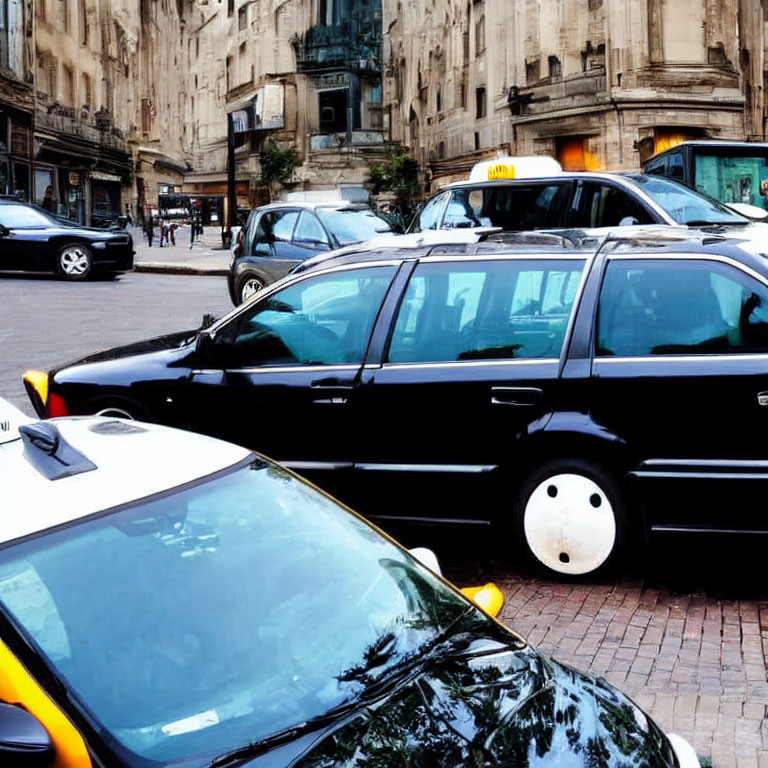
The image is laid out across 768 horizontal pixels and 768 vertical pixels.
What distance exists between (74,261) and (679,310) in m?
19.6

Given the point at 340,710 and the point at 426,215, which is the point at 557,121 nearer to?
the point at 426,215

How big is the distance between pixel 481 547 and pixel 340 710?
4218 millimetres

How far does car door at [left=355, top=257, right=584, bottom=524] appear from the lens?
6.04m

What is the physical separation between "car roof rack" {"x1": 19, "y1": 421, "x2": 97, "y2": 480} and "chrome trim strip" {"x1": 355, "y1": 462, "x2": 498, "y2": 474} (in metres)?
3.11

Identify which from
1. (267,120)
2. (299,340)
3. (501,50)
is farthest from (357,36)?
(299,340)

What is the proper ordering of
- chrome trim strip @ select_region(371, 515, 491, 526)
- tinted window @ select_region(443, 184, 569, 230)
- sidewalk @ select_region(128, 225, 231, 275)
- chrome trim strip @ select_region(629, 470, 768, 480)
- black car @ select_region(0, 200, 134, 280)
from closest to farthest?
chrome trim strip @ select_region(629, 470, 768, 480)
chrome trim strip @ select_region(371, 515, 491, 526)
tinted window @ select_region(443, 184, 569, 230)
black car @ select_region(0, 200, 134, 280)
sidewalk @ select_region(128, 225, 231, 275)

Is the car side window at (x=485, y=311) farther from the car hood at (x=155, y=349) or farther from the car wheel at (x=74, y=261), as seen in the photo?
the car wheel at (x=74, y=261)

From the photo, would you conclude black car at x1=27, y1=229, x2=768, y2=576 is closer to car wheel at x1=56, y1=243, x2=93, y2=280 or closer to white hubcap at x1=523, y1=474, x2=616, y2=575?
white hubcap at x1=523, y1=474, x2=616, y2=575

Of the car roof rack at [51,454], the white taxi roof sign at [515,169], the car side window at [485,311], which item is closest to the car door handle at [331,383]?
the car side window at [485,311]

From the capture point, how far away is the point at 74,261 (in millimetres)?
23906

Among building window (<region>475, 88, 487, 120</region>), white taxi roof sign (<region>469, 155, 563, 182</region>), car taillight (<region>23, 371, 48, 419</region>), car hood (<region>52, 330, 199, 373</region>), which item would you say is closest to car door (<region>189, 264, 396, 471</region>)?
car hood (<region>52, 330, 199, 373</region>)

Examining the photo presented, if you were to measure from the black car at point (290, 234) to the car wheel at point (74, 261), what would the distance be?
6592 millimetres

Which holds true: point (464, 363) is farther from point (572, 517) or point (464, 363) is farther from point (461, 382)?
point (572, 517)

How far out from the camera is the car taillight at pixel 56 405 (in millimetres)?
7062
